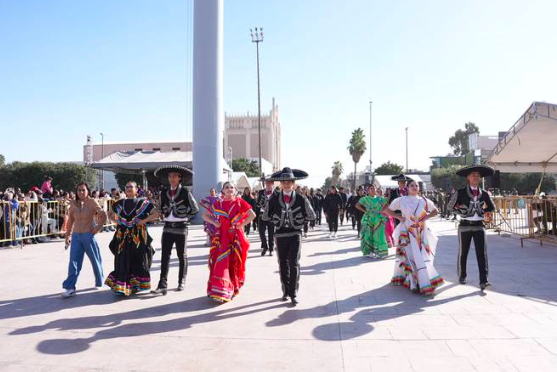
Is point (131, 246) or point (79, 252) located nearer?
point (131, 246)

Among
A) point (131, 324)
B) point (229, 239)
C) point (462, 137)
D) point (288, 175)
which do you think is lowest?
point (131, 324)

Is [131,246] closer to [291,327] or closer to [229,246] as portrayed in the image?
[229,246]

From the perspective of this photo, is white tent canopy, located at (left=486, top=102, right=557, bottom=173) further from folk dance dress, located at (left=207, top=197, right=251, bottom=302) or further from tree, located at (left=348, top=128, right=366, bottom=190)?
tree, located at (left=348, top=128, right=366, bottom=190)

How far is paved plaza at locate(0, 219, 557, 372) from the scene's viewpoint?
402 cm

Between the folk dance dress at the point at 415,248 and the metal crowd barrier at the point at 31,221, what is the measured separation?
942 centimetres

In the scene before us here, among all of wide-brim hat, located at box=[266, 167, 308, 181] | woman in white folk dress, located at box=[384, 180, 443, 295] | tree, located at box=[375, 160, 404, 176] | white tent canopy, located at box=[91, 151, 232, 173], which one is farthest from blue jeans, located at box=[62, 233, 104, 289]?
tree, located at box=[375, 160, 404, 176]

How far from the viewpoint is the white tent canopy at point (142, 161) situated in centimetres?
2611

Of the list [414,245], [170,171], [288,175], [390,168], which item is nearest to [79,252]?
[170,171]

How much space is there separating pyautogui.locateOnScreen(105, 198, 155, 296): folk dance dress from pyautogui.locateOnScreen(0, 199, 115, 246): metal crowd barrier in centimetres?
656

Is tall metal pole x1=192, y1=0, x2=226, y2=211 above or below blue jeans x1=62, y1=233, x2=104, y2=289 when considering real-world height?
above

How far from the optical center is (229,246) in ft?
20.7

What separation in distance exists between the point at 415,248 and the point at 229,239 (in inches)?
115

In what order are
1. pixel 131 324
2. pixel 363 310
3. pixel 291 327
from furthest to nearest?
1. pixel 363 310
2. pixel 131 324
3. pixel 291 327

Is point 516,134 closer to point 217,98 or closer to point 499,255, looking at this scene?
point 499,255
